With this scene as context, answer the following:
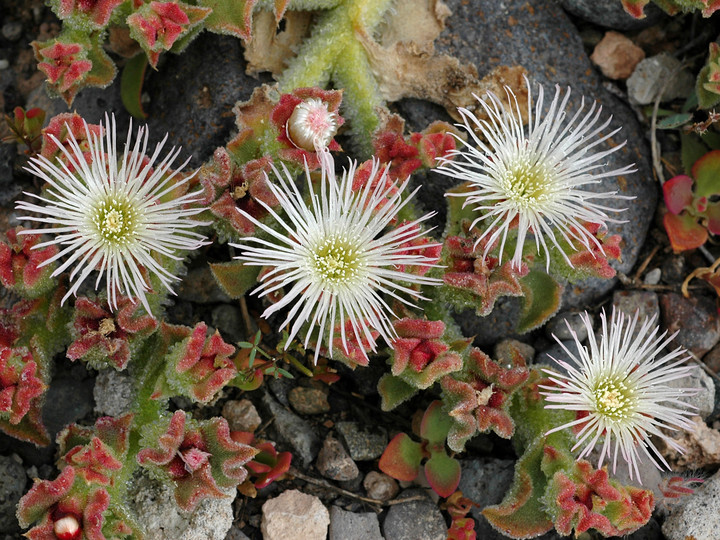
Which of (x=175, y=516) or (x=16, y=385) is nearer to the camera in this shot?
(x=16, y=385)

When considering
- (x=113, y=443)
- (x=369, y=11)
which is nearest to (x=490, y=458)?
(x=113, y=443)

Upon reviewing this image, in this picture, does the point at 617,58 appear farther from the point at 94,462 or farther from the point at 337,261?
the point at 94,462

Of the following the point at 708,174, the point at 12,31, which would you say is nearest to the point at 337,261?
the point at 708,174

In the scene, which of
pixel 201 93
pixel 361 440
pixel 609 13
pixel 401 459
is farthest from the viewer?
pixel 609 13

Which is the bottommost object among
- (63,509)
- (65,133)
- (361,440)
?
(63,509)

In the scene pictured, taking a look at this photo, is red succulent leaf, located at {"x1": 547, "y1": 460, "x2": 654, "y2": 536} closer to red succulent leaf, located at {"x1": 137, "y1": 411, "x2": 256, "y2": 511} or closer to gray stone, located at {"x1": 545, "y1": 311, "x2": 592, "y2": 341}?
gray stone, located at {"x1": 545, "y1": 311, "x2": 592, "y2": 341}

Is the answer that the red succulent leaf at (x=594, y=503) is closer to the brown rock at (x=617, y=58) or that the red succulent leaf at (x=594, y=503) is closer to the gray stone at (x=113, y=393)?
the gray stone at (x=113, y=393)

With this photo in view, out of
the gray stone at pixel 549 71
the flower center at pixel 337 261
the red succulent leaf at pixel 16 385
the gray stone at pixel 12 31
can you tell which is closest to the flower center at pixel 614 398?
the gray stone at pixel 549 71
